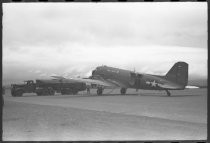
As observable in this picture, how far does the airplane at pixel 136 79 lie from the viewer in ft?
117

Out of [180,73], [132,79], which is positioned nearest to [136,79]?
[132,79]

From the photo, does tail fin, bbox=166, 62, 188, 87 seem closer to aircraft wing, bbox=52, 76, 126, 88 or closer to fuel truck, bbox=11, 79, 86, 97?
aircraft wing, bbox=52, 76, 126, 88

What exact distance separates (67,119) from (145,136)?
17.1ft

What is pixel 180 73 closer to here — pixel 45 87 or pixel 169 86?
pixel 169 86

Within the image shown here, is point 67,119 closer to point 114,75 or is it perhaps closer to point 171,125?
point 171,125

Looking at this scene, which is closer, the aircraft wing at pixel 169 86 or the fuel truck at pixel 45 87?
the aircraft wing at pixel 169 86

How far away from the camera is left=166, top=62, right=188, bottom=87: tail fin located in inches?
1401

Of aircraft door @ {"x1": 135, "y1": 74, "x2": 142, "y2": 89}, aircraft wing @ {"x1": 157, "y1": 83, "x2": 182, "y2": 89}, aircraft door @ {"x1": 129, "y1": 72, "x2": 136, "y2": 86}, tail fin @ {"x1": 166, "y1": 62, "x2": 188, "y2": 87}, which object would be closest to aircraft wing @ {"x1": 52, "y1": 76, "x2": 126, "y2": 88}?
aircraft door @ {"x1": 129, "y1": 72, "x2": 136, "y2": 86}

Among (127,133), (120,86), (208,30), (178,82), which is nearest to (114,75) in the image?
(120,86)

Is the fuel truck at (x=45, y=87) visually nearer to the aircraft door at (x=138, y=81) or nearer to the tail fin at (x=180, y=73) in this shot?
the aircraft door at (x=138, y=81)

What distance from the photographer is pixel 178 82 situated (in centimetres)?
3578

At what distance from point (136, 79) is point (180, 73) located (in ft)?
19.2

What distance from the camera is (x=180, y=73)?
35656 millimetres

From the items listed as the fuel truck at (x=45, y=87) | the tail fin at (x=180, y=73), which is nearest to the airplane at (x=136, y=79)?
the tail fin at (x=180, y=73)
